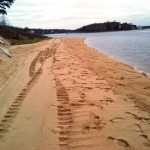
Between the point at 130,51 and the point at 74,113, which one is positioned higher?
the point at 74,113

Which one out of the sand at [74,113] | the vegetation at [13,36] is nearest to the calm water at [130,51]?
the sand at [74,113]

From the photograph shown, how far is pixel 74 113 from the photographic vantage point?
21.6ft

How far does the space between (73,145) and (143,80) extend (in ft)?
21.5

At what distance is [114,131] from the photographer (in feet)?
18.4

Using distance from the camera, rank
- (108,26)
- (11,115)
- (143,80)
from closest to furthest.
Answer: (11,115)
(143,80)
(108,26)

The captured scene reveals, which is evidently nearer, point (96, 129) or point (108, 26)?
point (96, 129)

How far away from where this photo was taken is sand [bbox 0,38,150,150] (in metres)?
5.18

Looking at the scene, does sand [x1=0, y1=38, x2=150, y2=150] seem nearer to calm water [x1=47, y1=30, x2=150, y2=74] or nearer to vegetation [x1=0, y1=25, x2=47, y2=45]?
calm water [x1=47, y1=30, x2=150, y2=74]

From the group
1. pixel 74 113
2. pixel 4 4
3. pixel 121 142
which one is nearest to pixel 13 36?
pixel 4 4

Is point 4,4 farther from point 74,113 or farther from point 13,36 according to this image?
point 74,113

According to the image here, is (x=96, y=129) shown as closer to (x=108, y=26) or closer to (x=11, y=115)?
(x=11, y=115)

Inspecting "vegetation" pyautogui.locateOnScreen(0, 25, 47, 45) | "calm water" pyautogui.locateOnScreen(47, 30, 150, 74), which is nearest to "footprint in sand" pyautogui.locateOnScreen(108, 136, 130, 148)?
"calm water" pyautogui.locateOnScreen(47, 30, 150, 74)

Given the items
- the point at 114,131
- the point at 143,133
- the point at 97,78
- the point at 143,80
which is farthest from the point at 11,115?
the point at 143,80

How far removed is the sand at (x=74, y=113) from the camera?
5184mm
